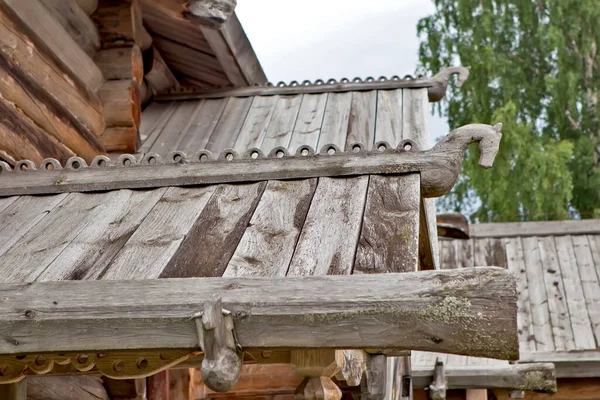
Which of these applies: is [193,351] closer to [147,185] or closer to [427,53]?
[147,185]

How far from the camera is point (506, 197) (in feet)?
53.6

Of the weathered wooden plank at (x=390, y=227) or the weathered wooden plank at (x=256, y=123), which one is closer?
the weathered wooden plank at (x=390, y=227)

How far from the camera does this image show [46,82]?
534cm

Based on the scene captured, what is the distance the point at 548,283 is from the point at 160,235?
7.07 metres

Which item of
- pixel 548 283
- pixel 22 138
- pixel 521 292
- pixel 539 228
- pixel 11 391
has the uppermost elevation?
pixel 539 228

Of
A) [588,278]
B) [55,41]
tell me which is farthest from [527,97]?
[55,41]

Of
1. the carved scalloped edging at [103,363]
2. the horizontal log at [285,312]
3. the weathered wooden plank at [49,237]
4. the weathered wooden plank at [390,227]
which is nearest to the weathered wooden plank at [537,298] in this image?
the weathered wooden plank at [390,227]

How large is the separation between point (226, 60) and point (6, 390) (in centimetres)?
373

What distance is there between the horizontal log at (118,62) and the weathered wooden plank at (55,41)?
0.07m

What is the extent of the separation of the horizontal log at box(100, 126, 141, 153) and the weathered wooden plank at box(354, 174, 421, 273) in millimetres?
2742

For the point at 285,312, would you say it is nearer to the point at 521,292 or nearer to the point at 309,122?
the point at 309,122

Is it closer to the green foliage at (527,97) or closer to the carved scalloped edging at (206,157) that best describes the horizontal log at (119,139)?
the carved scalloped edging at (206,157)

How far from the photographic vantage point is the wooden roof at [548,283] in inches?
331

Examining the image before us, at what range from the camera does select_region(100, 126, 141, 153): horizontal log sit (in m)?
6.09
